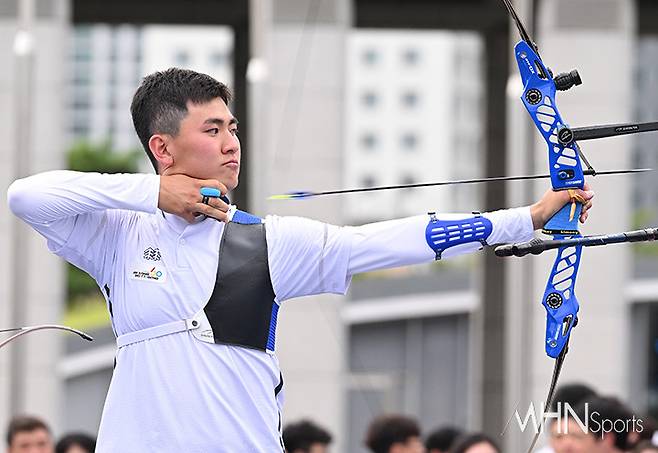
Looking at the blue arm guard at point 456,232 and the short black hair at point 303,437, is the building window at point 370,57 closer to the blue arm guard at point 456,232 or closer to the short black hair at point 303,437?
the short black hair at point 303,437

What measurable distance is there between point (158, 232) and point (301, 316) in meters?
7.47

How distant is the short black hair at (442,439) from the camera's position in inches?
356

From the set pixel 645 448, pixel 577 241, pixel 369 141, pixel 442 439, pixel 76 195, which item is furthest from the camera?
pixel 369 141

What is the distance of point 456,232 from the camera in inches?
155

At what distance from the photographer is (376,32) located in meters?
13.9

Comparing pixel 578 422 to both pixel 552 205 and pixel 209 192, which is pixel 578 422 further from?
pixel 209 192

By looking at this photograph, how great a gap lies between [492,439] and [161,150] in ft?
13.6

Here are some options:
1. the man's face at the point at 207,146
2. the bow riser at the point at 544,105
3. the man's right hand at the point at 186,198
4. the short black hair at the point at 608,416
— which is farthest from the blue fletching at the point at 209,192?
the short black hair at the point at 608,416

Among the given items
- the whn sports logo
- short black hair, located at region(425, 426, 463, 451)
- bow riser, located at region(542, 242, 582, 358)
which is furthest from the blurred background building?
bow riser, located at region(542, 242, 582, 358)

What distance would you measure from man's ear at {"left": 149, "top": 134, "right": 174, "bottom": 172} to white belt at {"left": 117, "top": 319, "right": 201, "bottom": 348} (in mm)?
449

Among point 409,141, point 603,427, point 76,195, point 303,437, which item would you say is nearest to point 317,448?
point 303,437

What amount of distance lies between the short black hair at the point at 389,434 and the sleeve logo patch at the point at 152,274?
446 cm

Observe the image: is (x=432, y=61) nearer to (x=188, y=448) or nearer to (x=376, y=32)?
(x=376, y=32)

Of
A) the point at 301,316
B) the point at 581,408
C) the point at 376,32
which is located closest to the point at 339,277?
the point at 581,408
